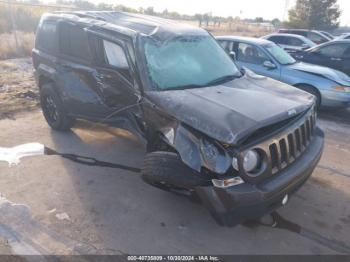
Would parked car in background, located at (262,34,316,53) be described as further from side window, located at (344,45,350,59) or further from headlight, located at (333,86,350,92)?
headlight, located at (333,86,350,92)

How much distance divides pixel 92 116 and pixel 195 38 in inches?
72.0

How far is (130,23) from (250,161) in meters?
2.69

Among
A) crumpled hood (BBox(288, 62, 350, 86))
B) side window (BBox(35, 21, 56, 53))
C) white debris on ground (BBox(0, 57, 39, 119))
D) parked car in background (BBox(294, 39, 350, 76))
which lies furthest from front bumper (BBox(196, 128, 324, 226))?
parked car in background (BBox(294, 39, 350, 76))

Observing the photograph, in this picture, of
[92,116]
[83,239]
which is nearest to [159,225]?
[83,239]

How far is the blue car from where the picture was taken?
7801 mm

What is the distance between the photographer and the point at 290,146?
357 cm

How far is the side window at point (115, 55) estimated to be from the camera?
4451mm

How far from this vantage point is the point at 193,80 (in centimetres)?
430

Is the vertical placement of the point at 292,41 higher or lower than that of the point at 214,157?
lower

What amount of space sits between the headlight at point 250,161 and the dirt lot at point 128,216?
846 millimetres

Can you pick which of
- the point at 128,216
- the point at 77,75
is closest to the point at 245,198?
the point at 128,216

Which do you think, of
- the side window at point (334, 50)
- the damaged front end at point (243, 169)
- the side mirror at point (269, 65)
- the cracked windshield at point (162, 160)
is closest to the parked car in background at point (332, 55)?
the side window at point (334, 50)

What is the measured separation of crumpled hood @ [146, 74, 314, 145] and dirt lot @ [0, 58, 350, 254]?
3.75 ft

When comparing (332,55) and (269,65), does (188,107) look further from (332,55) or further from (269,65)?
(332,55)
